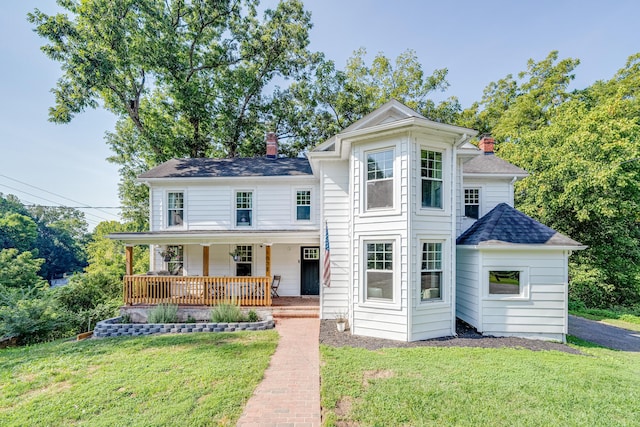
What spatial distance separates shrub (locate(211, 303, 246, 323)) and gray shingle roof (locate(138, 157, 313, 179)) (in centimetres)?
564

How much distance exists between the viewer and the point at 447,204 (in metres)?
7.19

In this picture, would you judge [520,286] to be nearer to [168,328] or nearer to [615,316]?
[615,316]

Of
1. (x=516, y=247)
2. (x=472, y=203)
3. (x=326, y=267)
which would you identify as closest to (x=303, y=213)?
(x=326, y=267)

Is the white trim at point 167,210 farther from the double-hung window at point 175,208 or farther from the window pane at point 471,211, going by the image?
the window pane at point 471,211

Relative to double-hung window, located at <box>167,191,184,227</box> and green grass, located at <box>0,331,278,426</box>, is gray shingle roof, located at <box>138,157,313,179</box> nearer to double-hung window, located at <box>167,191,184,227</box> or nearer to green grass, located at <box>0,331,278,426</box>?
double-hung window, located at <box>167,191,184,227</box>

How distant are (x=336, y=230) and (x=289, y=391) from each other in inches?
201

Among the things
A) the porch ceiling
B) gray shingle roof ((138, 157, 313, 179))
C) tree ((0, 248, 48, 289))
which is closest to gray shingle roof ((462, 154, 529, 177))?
gray shingle roof ((138, 157, 313, 179))

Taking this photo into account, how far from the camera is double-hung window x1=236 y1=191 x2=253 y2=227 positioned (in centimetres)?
1162

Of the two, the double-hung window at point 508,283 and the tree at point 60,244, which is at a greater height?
the double-hung window at point 508,283

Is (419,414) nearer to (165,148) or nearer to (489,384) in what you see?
(489,384)

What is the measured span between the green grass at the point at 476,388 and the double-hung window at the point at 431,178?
3648 millimetres

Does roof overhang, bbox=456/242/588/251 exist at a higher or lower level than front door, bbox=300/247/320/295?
higher

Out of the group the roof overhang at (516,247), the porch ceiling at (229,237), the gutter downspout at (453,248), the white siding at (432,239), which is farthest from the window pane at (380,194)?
the porch ceiling at (229,237)

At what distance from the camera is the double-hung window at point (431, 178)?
705 centimetres
